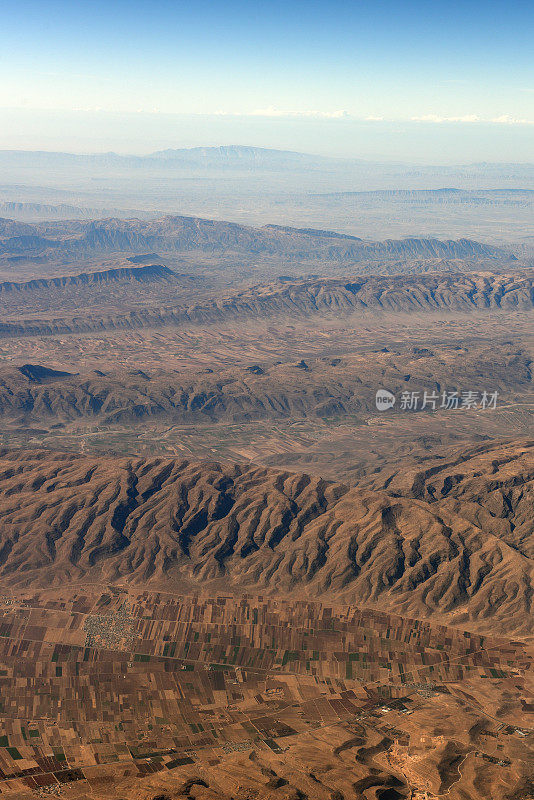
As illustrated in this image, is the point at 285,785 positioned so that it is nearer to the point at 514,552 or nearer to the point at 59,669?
the point at 59,669

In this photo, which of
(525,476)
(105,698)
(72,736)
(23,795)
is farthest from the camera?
(525,476)

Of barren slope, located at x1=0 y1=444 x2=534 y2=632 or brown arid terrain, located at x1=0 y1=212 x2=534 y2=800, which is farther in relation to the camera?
barren slope, located at x1=0 y1=444 x2=534 y2=632

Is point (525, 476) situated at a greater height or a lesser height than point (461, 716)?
greater

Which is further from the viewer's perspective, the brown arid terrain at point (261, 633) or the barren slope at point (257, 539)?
the barren slope at point (257, 539)

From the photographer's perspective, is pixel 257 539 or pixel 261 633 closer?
pixel 261 633

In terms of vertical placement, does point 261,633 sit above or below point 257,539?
below

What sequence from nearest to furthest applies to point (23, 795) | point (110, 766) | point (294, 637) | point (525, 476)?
point (23, 795) < point (110, 766) < point (294, 637) < point (525, 476)

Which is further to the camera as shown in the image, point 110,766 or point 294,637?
point 294,637

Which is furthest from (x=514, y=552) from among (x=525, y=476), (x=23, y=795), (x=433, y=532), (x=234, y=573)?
(x=23, y=795)

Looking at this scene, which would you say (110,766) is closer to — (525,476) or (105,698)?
(105,698)
